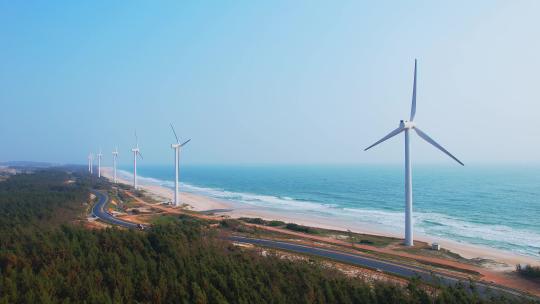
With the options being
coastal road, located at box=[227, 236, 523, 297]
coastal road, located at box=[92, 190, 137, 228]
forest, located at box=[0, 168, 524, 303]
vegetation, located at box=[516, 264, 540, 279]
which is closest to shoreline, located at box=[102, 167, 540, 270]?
vegetation, located at box=[516, 264, 540, 279]

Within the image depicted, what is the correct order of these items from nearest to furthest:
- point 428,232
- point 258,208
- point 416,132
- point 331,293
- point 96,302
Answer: point 96,302 < point 331,293 < point 416,132 < point 428,232 < point 258,208

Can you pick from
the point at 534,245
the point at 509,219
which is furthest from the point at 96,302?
the point at 509,219

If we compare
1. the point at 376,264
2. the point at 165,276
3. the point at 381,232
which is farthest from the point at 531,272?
the point at 165,276

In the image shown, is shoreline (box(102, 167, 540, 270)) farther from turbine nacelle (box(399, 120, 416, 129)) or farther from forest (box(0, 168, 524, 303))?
forest (box(0, 168, 524, 303))

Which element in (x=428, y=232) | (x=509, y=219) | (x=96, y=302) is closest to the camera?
(x=96, y=302)

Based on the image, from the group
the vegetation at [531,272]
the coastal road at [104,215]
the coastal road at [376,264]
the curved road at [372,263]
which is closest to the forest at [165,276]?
the coastal road at [376,264]

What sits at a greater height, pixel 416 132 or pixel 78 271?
pixel 416 132

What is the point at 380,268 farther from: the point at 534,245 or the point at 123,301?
the point at 534,245
